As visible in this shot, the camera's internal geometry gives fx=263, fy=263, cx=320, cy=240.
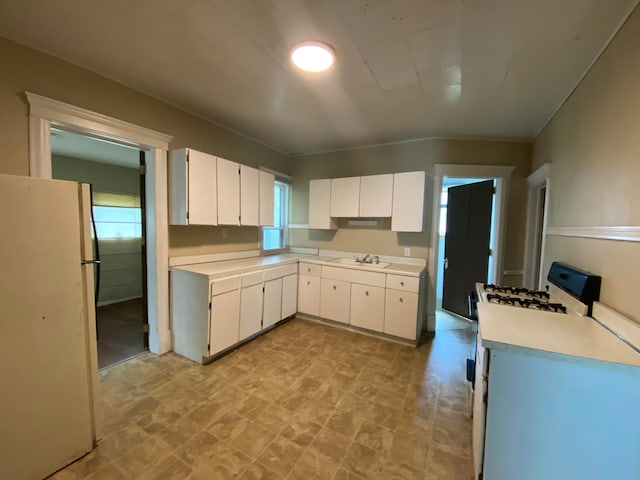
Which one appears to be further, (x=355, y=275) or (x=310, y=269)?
(x=310, y=269)

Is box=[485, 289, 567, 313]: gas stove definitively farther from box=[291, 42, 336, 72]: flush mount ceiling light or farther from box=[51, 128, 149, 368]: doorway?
box=[51, 128, 149, 368]: doorway

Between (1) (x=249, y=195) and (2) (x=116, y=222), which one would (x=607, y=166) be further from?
(2) (x=116, y=222)

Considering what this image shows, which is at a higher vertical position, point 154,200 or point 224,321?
point 154,200

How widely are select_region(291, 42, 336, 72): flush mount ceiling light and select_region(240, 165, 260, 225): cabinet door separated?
5.35 feet

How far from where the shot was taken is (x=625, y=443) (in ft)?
3.38

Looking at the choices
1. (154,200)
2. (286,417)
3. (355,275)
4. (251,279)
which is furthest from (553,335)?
(154,200)

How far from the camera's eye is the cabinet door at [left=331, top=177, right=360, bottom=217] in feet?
12.2

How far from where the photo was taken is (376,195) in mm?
3584

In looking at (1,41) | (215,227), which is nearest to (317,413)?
(215,227)

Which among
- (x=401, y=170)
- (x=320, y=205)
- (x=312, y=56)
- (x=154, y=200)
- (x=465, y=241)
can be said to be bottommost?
(x=465, y=241)

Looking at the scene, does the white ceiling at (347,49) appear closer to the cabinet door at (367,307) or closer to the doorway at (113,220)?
the doorway at (113,220)

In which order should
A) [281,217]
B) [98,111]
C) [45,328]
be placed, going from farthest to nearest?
[281,217] → [98,111] → [45,328]

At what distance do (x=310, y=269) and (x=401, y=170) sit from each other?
189 cm

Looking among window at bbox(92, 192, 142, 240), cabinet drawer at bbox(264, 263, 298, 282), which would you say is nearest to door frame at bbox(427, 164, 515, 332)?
cabinet drawer at bbox(264, 263, 298, 282)
